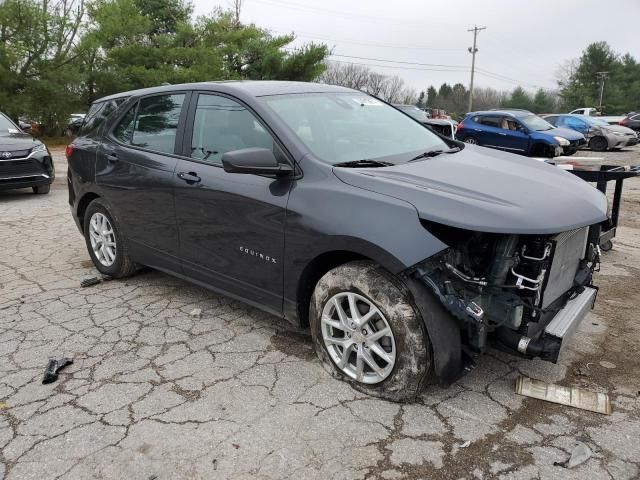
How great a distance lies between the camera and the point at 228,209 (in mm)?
3387

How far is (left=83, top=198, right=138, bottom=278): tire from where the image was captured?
4547 mm

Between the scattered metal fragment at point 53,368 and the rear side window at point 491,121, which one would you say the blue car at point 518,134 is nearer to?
the rear side window at point 491,121

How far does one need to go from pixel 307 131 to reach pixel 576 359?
87.0 inches

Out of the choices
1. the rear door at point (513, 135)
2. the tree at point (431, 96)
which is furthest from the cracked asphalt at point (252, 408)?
the tree at point (431, 96)

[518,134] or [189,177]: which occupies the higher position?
[518,134]

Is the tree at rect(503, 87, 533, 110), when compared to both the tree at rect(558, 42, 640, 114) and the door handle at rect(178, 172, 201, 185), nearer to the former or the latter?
the tree at rect(558, 42, 640, 114)

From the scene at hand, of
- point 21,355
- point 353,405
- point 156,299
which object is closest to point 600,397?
point 353,405

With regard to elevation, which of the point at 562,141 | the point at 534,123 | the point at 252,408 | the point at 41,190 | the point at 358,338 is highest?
the point at 534,123

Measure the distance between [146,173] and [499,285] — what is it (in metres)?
2.71

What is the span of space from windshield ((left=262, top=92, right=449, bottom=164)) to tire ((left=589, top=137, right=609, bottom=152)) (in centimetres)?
1809

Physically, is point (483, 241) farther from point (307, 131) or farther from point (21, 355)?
point (21, 355)

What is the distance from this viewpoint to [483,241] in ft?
8.87

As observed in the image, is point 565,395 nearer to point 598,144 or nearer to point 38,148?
point 38,148

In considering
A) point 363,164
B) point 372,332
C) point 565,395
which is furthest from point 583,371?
point 363,164
